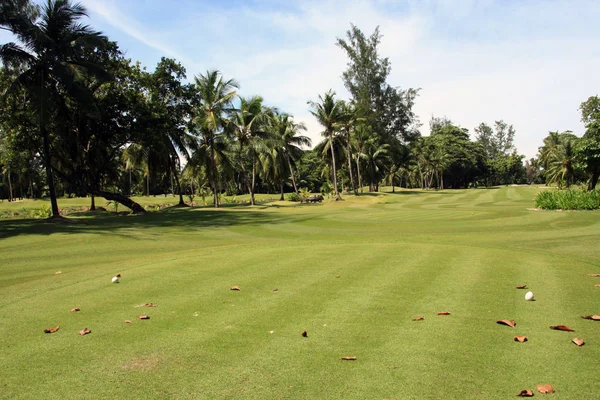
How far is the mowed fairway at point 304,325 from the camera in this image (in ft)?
14.4

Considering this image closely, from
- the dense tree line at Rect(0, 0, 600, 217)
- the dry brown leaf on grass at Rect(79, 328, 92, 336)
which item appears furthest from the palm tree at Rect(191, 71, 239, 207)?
the dry brown leaf on grass at Rect(79, 328, 92, 336)

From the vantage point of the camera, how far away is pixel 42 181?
81.2 meters

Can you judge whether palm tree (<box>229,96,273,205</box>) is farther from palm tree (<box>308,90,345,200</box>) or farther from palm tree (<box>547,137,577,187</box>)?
palm tree (<box>547,137,577,187</box>)

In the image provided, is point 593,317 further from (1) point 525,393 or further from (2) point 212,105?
(2) point 212,105

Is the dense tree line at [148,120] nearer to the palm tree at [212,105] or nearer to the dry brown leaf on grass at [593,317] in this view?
the palm tree at [212,105]

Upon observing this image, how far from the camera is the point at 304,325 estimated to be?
6105 mm

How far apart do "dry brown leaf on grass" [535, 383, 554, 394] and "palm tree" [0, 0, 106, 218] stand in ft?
82.9

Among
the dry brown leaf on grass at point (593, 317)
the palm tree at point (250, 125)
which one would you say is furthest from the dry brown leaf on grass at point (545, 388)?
the palm tree at point (250, 125)

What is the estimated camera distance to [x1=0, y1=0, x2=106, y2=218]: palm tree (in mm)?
22766

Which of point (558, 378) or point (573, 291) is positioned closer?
point (558, 378)

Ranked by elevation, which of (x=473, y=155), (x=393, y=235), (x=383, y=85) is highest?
(x=383, y=85)

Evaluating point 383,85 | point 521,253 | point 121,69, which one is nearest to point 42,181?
point 121,69

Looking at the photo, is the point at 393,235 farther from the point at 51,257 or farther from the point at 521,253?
the point at 51,257

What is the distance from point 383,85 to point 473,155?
139 feet
